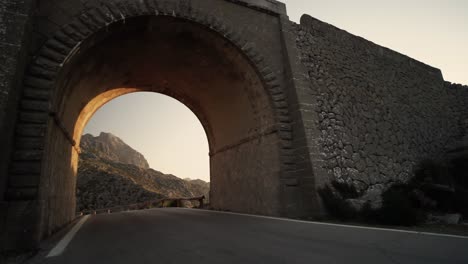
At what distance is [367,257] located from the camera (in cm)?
273

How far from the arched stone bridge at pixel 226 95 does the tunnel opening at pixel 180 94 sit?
2.1 inches

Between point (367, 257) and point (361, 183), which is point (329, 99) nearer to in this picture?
point (361, 183)

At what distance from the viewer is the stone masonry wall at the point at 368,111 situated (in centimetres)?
817

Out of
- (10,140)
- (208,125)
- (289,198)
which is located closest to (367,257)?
(289,198)

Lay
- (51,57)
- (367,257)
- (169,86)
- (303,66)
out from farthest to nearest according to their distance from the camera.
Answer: (169,86) < (303,66) < (51,57) < (367,257)

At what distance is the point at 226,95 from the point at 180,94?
2.75m

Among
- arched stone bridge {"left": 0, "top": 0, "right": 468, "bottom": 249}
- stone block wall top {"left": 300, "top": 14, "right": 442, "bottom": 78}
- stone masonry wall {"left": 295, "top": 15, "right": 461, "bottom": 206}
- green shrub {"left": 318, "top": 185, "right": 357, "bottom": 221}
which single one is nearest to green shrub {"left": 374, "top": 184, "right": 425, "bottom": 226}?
stone masonry wall {"left": 295, "top": 15, "right": 461, "bottom": 206}

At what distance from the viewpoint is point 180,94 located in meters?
11.2

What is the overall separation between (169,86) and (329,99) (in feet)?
21.2

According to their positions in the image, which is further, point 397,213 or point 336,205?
point 336,205

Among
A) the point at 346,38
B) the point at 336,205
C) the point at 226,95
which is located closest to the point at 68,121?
the point at 226,95

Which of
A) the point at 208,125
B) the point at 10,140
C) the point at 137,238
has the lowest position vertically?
the point at 137,238

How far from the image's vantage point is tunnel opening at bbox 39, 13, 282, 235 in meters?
6.04

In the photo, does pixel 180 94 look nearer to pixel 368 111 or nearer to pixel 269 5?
pixel 269 5
